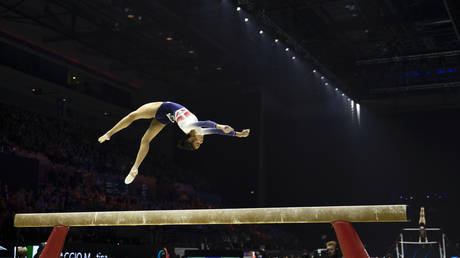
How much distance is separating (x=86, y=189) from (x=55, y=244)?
9.08m

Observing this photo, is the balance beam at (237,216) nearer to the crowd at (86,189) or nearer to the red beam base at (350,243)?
the red beam base at (350,243)

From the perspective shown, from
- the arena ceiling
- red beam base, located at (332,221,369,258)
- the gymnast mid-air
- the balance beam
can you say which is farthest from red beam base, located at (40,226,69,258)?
the arena ceiling

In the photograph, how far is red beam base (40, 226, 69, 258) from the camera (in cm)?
589

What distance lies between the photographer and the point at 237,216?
5.14 metres

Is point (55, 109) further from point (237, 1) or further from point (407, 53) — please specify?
point (407, 53)

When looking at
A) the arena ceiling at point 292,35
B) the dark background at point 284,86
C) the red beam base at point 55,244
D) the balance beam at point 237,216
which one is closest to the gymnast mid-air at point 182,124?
the balance beam at point 237,216

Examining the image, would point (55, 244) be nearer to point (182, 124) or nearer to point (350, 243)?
point (182, 124)

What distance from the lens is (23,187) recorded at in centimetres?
1278

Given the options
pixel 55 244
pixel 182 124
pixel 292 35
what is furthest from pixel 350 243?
pixel 292 35

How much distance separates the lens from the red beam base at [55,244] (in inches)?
232

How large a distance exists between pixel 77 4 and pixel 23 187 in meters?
6.62

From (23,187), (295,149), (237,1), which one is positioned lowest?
(23,187)

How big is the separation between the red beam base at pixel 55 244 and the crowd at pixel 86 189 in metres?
4.47

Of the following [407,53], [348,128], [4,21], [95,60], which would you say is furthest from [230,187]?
[4,21]
